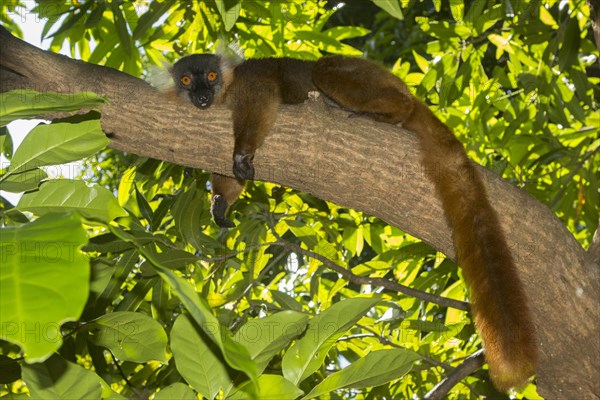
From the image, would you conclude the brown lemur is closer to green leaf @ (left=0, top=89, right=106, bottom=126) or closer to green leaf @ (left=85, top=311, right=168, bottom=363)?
green leaf @ (left=85, top=311, right=168, bottom=363)

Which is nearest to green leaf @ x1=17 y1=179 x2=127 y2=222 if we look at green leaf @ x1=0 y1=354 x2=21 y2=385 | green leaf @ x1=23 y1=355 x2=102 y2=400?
green leaf @ x1=23 y1=355 x2=102 y2=400

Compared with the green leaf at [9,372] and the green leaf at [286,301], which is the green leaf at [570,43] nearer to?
the green leaf at [286,301]

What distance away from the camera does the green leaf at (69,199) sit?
1312 mm

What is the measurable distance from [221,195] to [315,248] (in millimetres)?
706

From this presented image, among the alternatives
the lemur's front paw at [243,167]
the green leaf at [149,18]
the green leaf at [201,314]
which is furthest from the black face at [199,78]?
the green leaf at [201,314]

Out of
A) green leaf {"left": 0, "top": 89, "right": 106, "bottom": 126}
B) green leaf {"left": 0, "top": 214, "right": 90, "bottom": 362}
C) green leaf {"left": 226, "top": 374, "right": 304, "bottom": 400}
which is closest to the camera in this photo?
green leaf {"left": 0, "top": 214, "right": 90, "bottom": 362}

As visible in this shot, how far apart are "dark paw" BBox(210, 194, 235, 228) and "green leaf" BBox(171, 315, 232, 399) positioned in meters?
2.80

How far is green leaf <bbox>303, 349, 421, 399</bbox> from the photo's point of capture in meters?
1.38

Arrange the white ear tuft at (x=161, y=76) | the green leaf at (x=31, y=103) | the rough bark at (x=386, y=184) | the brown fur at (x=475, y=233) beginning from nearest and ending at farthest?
1. the green leaf at (x=31, y=103)
2. the brown fur at (x=475, y=233)
3. the rough bark at (x=386, y=184)
4. the white ear tuft at (x=161, y=76)

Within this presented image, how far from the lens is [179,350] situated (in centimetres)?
131

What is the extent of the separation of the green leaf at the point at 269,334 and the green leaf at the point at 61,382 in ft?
1.05

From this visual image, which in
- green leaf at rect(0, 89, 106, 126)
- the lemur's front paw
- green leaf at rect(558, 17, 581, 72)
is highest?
green leaf at rect(558, 17, 581, 72)

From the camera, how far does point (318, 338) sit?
4.57 feet

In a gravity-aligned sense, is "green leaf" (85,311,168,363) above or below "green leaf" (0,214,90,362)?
below
